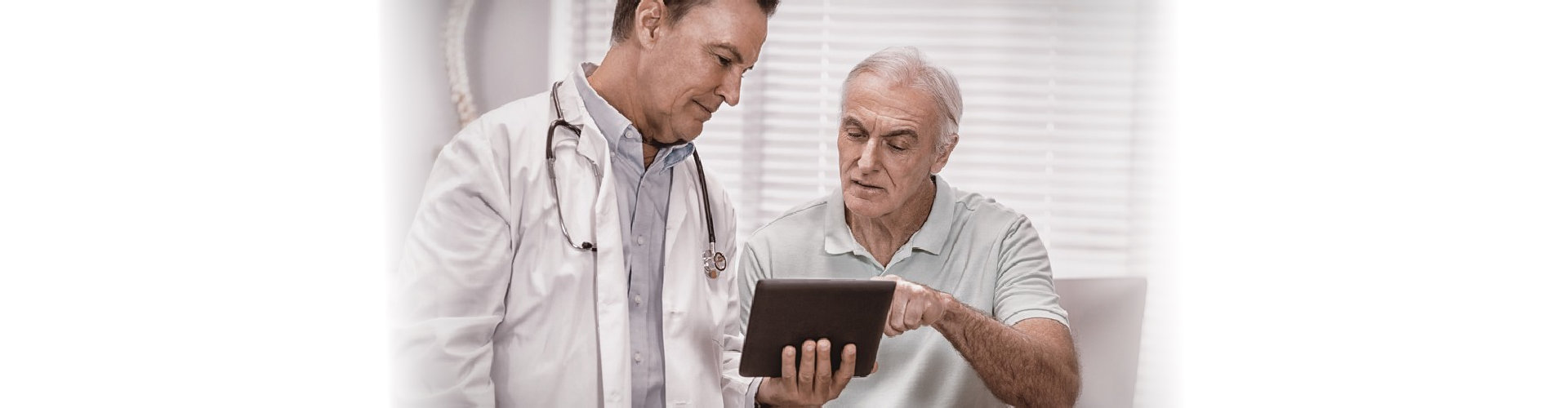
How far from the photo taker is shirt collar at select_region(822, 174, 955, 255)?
149cm

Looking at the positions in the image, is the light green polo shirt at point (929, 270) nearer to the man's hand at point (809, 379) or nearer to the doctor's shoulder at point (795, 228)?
the doctor's shoulder at point (795, 228)

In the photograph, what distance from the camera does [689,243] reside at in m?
1.28

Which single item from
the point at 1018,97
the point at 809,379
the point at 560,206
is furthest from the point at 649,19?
the point at 1018,97

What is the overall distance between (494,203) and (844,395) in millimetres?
602

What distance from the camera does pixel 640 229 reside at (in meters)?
1.24

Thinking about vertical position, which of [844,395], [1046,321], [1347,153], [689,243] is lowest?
[844,395]

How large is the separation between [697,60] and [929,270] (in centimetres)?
51

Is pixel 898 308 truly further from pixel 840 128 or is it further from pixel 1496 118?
pixel 1496 118

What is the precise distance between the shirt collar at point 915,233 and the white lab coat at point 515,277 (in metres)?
0.39

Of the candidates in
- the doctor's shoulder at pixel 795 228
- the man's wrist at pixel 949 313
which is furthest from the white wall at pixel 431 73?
the man's wrist at pixel 949 313

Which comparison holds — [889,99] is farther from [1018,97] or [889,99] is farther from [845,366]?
[845,366]

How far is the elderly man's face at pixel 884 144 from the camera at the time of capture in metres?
1.43

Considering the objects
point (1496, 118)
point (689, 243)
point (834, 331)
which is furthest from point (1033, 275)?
point (1496, 118)

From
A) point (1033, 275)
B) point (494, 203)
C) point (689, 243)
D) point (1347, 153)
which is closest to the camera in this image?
point (494, 203)
